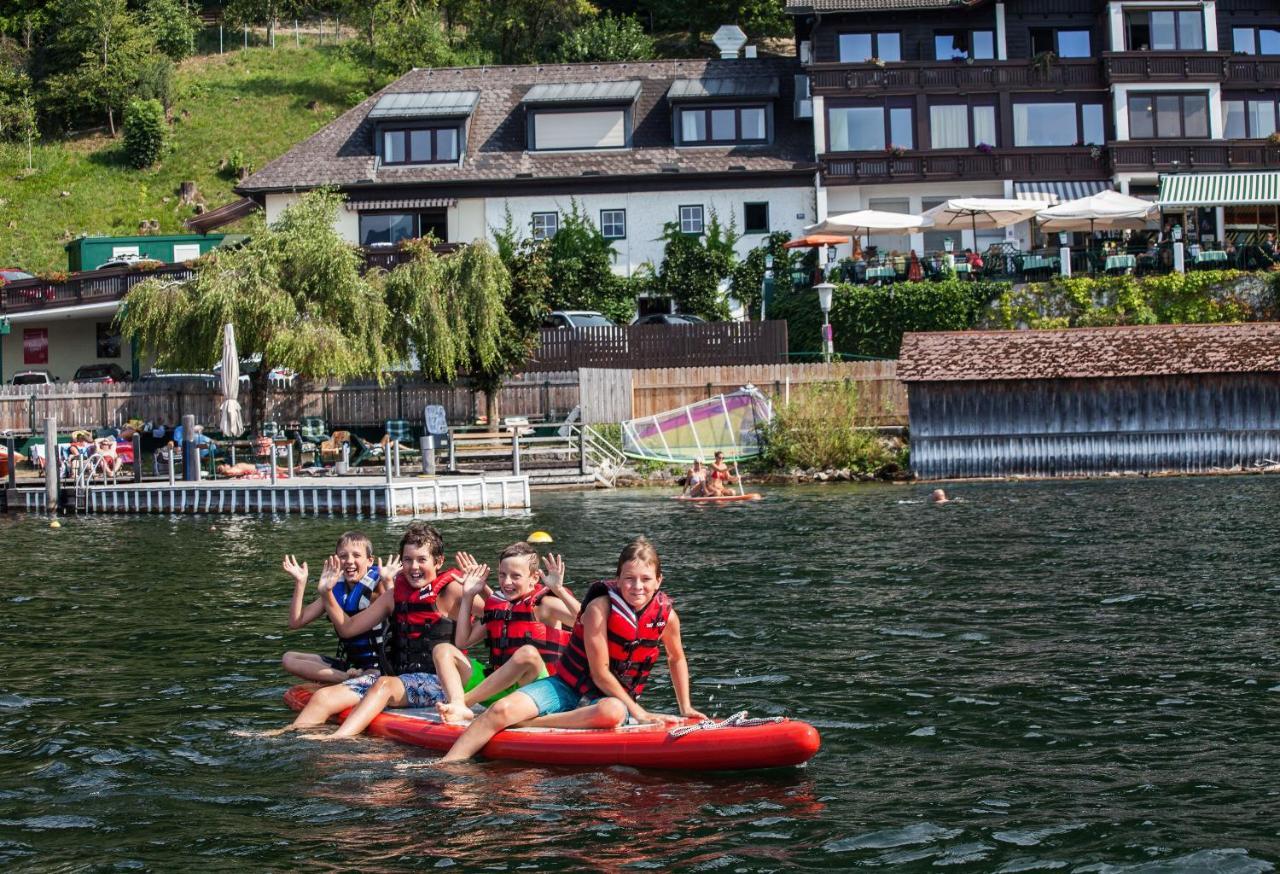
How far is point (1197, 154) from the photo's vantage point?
2061 inches

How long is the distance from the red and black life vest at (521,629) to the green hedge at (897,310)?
33225 mm

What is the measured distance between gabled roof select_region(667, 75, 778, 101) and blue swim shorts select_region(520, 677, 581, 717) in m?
44.4

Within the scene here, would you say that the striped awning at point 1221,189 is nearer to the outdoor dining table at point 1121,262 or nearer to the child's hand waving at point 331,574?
the outdoor dining table at point 1121,262

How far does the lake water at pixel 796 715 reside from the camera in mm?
9641

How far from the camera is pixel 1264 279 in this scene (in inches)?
1698

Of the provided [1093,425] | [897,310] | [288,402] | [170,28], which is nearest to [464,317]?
[288,402]

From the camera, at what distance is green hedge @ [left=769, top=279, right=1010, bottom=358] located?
44.0 meters

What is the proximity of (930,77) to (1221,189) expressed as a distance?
10.4 meters

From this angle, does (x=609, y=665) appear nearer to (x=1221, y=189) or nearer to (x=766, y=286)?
(x=766, y=286)

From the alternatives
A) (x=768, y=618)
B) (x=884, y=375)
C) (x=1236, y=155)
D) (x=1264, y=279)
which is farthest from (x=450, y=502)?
(x=1236, y=155)

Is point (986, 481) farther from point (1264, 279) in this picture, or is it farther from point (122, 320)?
point (122, 320)

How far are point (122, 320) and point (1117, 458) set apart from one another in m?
25.8

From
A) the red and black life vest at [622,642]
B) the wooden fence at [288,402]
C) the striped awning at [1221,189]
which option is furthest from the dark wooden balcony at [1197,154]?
the red and black life vest at [622,642]

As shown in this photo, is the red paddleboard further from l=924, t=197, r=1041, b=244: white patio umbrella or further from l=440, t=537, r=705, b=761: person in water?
l=924, t=197, r=1041, b=244: white patio umbrella
